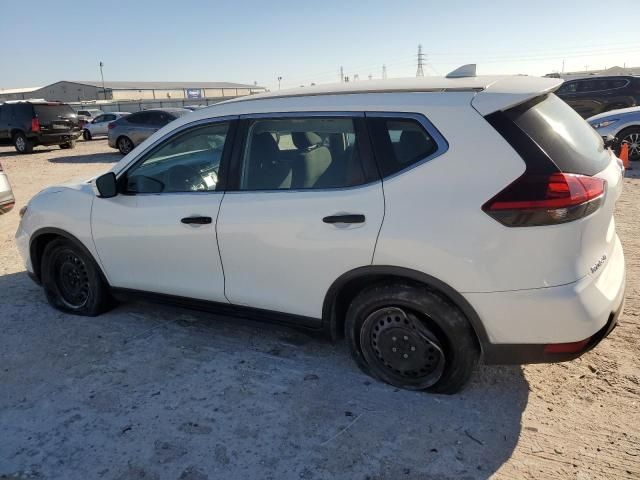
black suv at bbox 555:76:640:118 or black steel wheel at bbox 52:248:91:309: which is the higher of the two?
black suv at bbox 555:76:640:118

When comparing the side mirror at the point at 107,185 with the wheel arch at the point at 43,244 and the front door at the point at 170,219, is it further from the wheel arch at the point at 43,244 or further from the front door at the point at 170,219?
the wheel arch at the point at 43,244

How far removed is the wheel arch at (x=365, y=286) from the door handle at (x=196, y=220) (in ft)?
3.08

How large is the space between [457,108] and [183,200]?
1.89 metres

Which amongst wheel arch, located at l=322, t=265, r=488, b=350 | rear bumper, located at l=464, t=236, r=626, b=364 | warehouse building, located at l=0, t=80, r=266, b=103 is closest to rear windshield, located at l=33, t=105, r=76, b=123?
wheel arch, located at l=322, t=265, r=488, b=350

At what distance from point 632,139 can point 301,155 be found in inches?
377

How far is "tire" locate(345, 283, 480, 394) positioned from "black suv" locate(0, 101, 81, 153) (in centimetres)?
1870

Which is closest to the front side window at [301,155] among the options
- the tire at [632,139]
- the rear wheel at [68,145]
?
the tire at [632,139]

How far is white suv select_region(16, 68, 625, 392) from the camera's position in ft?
8.04

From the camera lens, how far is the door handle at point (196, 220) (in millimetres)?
3289

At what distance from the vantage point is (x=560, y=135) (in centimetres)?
262

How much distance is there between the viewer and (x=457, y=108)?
2.61 m

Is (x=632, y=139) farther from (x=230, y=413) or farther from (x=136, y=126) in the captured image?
(x=136, y=126)

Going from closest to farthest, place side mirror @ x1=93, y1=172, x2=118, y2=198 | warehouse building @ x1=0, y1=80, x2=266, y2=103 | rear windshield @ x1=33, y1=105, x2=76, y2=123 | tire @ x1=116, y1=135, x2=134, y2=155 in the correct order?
side mirror @ x1=93, y1=172, x2=118, y2=198 → tire @ x1=116, y1=135, x2=134, y2=155 → rear windshield @ x1=33, y1=105, x2=76, y2=123 → warehouse building @ x1=0, y1=80, x2=266, y2=103

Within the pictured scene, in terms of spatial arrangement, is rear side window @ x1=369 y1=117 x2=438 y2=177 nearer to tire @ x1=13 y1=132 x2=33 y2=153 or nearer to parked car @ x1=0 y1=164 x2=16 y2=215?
parked car @ x1=0 y1=164 x2=16 y2=215
